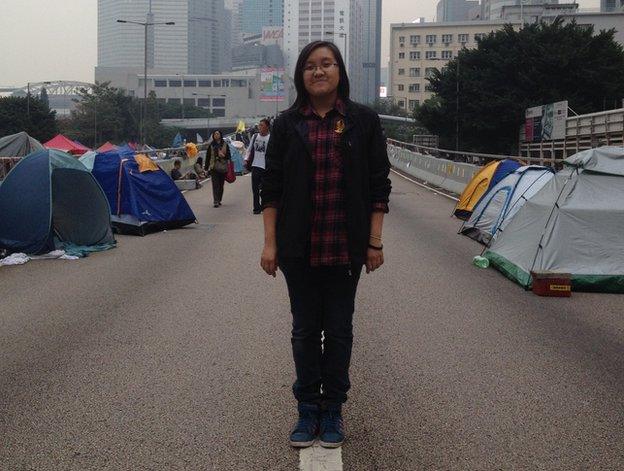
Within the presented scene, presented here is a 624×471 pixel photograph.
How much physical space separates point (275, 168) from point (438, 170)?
26617 mm

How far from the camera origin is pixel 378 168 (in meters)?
4.06

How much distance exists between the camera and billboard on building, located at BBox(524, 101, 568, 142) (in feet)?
155

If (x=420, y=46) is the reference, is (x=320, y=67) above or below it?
below

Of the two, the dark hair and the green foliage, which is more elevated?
the green foliage

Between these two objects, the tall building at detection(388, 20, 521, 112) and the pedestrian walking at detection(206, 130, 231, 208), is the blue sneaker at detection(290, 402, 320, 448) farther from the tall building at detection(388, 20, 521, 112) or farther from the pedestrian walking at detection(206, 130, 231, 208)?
the tall building at detection(388, 20, 521, 112)

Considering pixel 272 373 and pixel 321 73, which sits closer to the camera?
pixel 321 73

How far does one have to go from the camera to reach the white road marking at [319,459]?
389cm

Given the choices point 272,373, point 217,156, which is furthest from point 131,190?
point 272,373

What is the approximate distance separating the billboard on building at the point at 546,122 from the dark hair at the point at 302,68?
45.2m

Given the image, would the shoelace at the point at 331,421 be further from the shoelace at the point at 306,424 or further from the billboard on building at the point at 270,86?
the billboard on building at the point at 270,86

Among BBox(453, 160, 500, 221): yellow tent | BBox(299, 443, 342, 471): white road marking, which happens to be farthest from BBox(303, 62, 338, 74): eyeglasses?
BBox(453, 160, 500, 221): yellow tent

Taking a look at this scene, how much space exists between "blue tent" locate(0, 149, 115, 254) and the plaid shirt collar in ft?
27.7

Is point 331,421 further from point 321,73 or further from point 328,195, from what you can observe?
point 321,73

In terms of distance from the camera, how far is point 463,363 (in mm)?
5906
